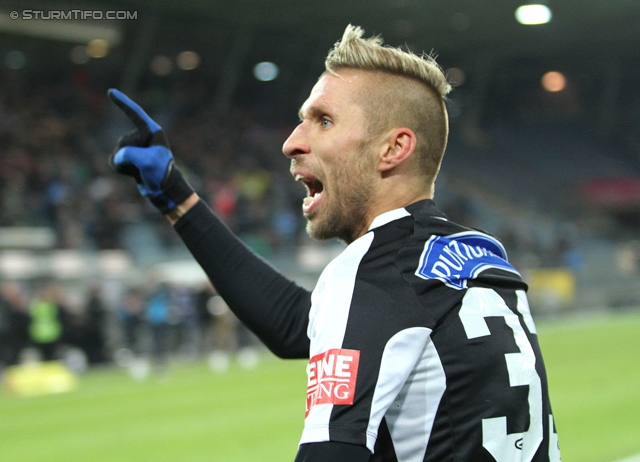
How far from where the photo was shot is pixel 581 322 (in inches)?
A: 945

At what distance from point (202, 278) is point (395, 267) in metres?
16.6

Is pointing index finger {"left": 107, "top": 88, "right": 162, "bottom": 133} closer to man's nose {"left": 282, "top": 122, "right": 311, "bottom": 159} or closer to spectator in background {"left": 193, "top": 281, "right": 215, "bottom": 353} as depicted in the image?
man's nose {"left": 282, "top": 122, "right": 311, "bottom": 159}

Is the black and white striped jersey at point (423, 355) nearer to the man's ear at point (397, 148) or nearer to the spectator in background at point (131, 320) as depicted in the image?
the man's ear at point (397, 148)

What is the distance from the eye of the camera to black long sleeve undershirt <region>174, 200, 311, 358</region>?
2482 mm

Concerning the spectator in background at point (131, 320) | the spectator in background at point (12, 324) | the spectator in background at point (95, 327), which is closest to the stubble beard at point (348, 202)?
the spectator in background at point (12, 324)

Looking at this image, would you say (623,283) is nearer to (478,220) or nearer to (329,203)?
(478,220)

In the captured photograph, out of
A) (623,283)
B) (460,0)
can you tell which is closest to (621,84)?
(623,283)

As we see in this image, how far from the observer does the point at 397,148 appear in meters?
2.02

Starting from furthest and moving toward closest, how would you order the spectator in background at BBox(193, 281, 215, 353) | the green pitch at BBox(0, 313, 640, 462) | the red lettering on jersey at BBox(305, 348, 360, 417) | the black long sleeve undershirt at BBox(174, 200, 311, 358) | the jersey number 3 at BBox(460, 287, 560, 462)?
the spectator in background at BBox(193, 281, 215, 353), the green pitch at BBox(0, 313, 640, 462), the black long sleeve undershirt at BBox(174, 200, 311, 358), the jersey number 3 at BBox(460, 287, 560, 462), the red lettering on jersey at BBox(305, 348, 360, 417)

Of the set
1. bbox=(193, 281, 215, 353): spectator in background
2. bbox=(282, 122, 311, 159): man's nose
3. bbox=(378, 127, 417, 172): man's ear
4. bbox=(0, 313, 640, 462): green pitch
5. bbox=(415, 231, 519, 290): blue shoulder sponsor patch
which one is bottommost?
bbox=(0, 313, 640, 462): green pitch

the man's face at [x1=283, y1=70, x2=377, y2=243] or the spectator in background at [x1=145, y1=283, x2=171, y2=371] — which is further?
the spectator in background at [x1=145, y1=283, x2=171, y2=371]

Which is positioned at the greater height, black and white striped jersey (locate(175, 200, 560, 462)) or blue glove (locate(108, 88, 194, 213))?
blue glove (locate(108, 88, 194, 213))

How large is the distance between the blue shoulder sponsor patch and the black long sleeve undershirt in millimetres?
634

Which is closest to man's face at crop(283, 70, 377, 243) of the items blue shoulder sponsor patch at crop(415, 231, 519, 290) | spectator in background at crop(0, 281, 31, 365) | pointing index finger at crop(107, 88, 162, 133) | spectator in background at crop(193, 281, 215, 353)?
blue shoulder sponsor patch at crop(415, 231, 519, 290)
